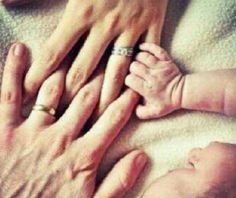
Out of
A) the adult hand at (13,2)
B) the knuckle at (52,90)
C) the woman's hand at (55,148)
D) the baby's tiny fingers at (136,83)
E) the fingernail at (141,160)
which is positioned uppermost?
the adult hand at (13,2)

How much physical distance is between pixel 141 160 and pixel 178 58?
20cm

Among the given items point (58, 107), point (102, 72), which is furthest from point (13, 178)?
point (102, 72)

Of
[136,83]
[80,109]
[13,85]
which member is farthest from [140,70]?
[13,85]

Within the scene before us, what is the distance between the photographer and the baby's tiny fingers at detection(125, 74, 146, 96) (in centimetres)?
99

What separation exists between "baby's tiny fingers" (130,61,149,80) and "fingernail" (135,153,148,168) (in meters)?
0.14

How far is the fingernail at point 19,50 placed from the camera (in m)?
0.99

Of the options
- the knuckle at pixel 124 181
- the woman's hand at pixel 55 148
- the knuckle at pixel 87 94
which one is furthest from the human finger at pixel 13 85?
the knuckle at pixel 124 181

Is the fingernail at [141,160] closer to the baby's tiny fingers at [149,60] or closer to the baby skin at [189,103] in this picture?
the baby skin at [189,103]

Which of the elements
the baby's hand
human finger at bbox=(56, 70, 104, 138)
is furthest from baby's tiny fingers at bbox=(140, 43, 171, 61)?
human finger at bbox=(56, 70, 104, 138)

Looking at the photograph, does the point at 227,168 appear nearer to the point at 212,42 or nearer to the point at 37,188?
the point at 212,42

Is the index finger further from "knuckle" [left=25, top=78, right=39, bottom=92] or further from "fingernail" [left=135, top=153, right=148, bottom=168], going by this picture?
"fingernail" [left=135, top=153, right=148, bottom=168]

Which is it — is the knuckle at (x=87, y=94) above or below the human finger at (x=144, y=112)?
above

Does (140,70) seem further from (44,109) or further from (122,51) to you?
(44,109)

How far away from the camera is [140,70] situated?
3.25ft
